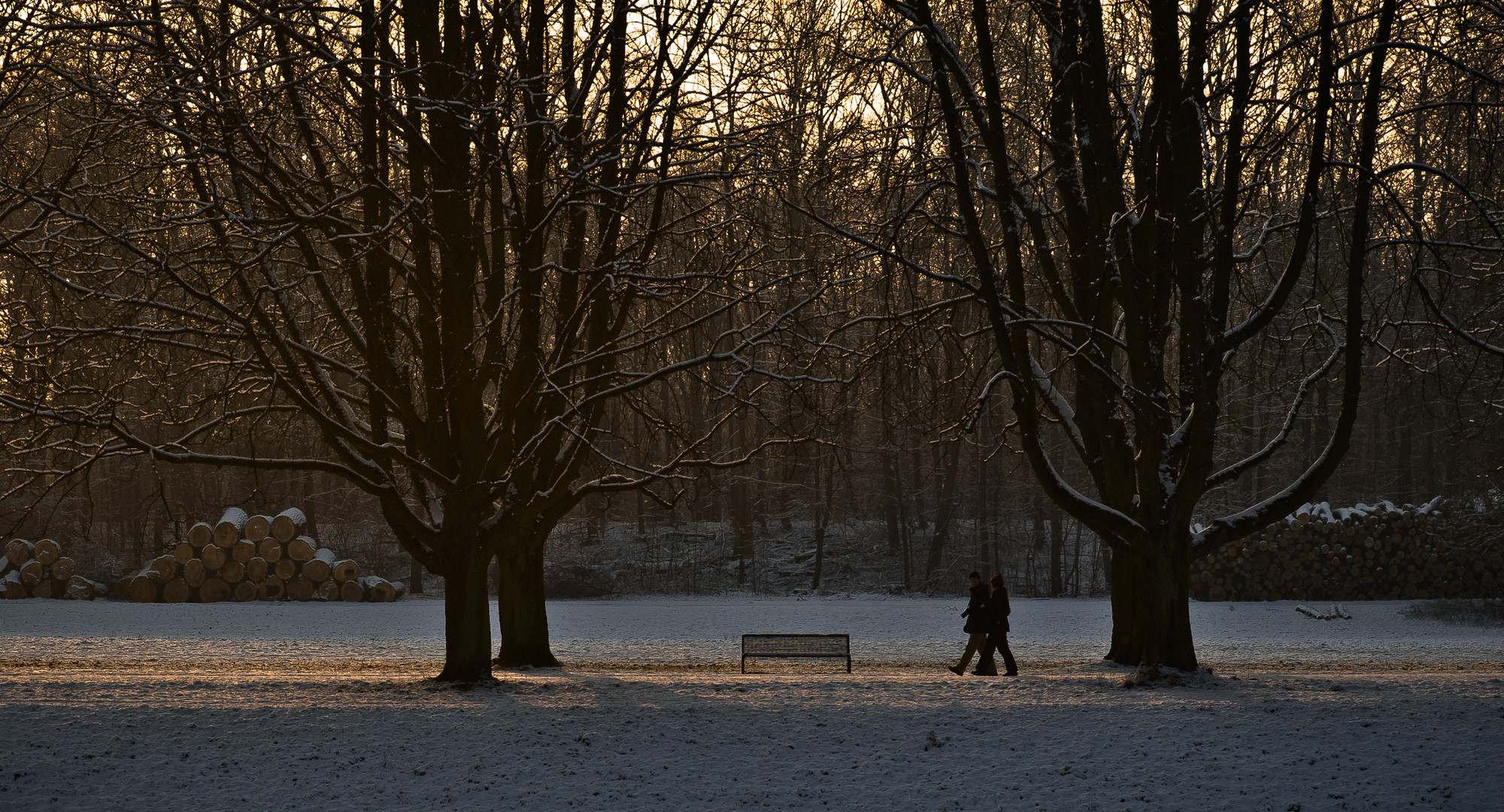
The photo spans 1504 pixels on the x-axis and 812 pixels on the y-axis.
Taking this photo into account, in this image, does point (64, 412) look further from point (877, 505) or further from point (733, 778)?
point (877, 505)

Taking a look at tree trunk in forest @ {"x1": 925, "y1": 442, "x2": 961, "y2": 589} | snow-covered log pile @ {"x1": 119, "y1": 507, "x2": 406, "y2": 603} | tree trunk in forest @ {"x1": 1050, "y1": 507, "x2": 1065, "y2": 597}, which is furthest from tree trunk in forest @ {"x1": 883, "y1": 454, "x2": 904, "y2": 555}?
snow-covered log pile @ {"x1": 119, "y1": 507, "x2": 406, "y2": 603}

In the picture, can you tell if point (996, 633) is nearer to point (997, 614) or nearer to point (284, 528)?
point (997, 614)

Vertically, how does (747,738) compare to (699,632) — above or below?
above

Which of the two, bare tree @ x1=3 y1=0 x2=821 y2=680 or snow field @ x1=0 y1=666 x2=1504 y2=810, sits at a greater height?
bare tree @ x1=3 y1=0 x2=821 y2=680

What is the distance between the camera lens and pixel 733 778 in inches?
261

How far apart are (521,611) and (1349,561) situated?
69.1 ft

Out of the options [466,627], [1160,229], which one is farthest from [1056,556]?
[466,627]

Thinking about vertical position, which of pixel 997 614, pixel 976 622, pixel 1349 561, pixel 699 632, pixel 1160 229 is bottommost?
pixel 699 632

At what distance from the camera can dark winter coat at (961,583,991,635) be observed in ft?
38.3

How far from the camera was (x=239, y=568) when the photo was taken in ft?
82.6

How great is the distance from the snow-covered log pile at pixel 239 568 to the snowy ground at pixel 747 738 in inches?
489

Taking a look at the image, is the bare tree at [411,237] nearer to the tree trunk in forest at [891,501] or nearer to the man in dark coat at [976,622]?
the man in dark coat at [976,622]

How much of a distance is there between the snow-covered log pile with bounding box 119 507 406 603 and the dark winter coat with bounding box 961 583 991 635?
62.8 feet

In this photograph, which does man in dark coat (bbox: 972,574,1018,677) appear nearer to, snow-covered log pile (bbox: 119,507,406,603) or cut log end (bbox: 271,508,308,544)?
snow-covered log pile (bbox: 119,507,406,603)
